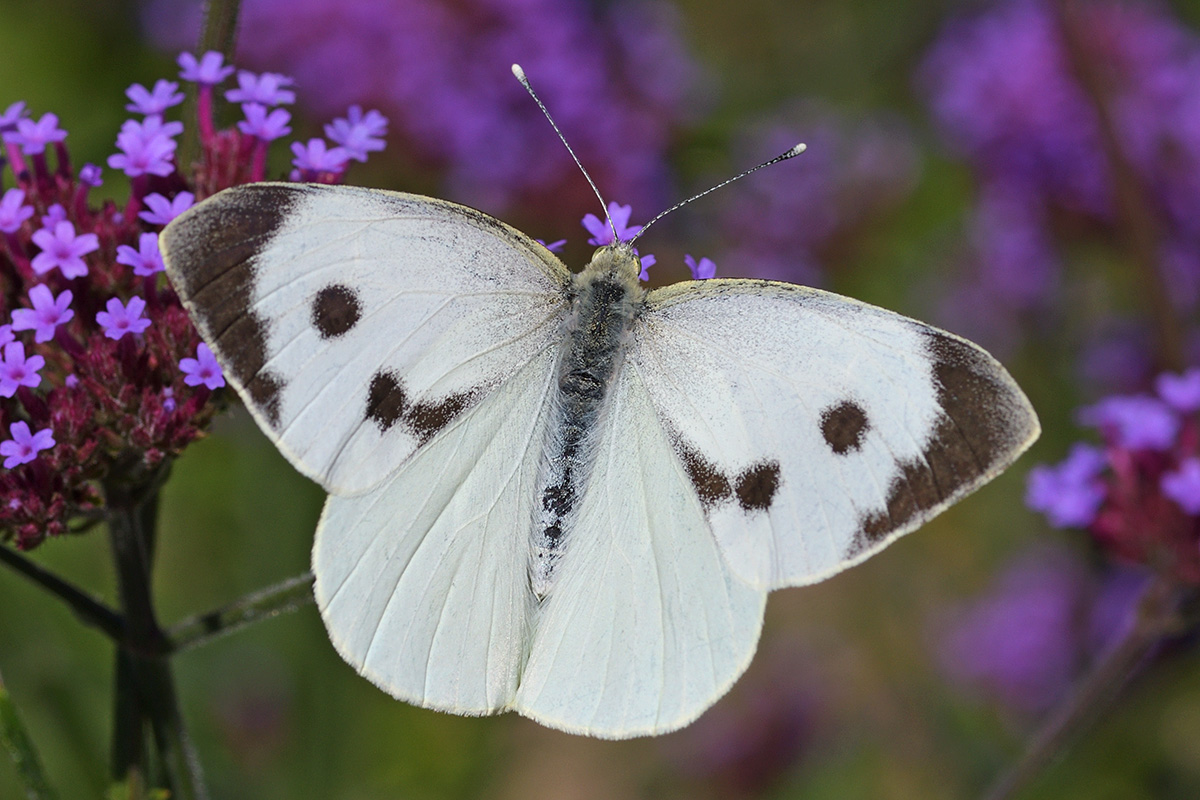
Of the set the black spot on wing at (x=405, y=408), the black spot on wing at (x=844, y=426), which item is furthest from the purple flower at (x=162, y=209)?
the black spot on wing at (x=844, y=426)

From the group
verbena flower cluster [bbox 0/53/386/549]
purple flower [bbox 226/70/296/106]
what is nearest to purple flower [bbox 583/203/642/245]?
verbena flower cluster [bbox 0/53/386/549]

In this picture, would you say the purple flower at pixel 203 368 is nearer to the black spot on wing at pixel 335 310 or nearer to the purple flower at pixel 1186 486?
the black spot on wing at pixel 335 310

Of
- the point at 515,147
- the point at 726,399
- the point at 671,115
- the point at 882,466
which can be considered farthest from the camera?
the point at 671,115

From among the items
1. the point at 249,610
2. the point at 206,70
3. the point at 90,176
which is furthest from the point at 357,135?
the point at 249,610

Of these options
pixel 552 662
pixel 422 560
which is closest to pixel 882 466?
pixel 552 662

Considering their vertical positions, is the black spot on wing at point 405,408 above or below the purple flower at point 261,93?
below

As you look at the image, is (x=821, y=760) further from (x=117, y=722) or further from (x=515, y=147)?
(x=117, y=722)

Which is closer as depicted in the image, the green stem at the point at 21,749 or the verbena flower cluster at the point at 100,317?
the green stem at the point at 21,749
